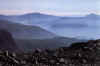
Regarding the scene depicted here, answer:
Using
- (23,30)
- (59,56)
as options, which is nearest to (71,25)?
(59,56)

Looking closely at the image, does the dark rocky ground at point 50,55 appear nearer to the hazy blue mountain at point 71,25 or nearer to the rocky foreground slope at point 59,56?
the rocky foreground slope at point 59,56

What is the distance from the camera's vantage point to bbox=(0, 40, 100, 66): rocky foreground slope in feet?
6.55

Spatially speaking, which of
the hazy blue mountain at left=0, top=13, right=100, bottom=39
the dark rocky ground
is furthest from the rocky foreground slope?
the hazy blue mountain at left=0, top=13, right=100, bottom=39

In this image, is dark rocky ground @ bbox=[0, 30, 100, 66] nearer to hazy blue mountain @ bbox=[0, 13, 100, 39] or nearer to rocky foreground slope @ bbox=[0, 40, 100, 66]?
rocky foreground slope @ bbox=[0, 40, 100, 66]

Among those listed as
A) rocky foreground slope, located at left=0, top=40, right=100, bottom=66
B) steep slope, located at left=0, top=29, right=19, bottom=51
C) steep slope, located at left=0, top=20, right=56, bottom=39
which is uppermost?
steep slope, located at left=0, top=20, right=56, bottom=39

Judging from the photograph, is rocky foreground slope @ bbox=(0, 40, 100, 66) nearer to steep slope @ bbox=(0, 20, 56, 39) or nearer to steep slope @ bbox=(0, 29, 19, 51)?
steep slope @ bbox=(0, 29, 19, 51)

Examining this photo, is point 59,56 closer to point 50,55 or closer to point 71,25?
point 50,55

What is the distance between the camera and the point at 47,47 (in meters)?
2.06

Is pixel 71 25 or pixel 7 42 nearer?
pixel 7 42

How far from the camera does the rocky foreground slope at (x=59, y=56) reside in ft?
6.55

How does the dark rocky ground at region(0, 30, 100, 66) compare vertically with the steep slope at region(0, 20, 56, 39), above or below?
below

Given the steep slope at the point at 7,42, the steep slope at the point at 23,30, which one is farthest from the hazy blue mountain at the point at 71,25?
the steep slope at the point at 7,42

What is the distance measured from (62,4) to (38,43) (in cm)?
47

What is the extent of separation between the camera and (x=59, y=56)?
2045 millimetres
